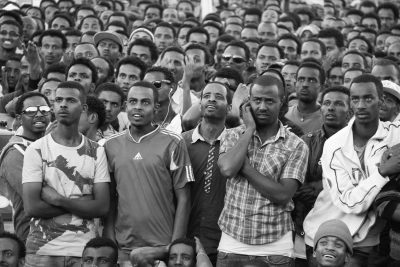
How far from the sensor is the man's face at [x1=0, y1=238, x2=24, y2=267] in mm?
9453

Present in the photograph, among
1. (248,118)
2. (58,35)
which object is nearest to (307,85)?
(248,118)

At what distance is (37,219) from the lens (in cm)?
932

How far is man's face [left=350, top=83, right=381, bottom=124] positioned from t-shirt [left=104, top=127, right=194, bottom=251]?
1.52 metres

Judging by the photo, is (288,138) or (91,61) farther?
(91,61)

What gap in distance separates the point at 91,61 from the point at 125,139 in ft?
12.5

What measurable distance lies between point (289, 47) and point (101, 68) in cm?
448

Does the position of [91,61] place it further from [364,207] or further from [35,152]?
[364,207]

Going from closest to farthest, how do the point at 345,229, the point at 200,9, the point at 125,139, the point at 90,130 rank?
the point at 345,229
the point at 125,139
the point at 90,130
the point at 200,9

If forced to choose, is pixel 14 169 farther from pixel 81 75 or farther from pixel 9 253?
pixel 81 75

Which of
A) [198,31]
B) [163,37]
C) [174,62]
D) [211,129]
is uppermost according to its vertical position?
[198,31]

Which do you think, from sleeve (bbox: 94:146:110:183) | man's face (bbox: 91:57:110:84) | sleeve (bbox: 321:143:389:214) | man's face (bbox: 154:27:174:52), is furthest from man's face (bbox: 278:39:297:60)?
sleeve (bbox: 94:146:110:183)

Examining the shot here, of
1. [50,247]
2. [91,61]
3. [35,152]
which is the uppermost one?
[91,61]

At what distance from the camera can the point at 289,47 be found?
55.9ft

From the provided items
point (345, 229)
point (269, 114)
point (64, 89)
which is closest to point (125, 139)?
point (64, 89)
